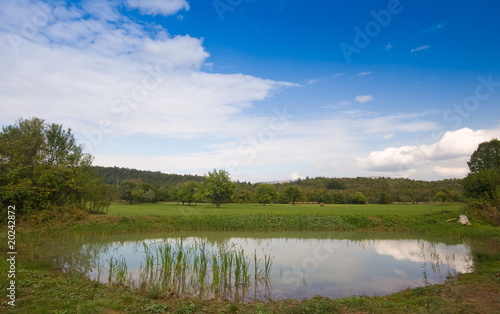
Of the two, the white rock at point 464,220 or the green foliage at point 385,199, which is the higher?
the green foliage at point 385,199

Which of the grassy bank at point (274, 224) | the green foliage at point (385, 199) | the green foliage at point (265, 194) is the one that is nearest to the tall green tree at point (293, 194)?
the green foliage at point (265, 194)

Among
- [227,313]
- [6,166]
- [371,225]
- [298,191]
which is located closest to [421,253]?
[371,225]

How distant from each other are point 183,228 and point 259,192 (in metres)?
56.0

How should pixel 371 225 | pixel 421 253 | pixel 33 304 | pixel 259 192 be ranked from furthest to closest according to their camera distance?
pixel 259 192 → pixel 371 225 → pixel 421 253 → pixel 33 304

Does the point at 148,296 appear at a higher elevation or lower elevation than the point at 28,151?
lower

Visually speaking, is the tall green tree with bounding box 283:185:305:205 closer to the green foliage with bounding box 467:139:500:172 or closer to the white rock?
the green foliage with bounding box 467:139:500:172

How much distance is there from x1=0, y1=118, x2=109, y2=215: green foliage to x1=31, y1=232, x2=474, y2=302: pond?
7.56 metres

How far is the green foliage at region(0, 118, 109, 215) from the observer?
77.2ft

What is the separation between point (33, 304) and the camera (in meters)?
7.19

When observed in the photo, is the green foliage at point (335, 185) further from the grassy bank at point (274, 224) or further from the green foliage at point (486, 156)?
the grassy bank at point (274, 224)

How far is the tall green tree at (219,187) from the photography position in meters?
63.8

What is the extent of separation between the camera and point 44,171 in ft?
84.3

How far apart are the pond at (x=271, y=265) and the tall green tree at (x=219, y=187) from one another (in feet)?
131

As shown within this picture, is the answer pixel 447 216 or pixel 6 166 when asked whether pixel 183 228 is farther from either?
pixel 447 216
